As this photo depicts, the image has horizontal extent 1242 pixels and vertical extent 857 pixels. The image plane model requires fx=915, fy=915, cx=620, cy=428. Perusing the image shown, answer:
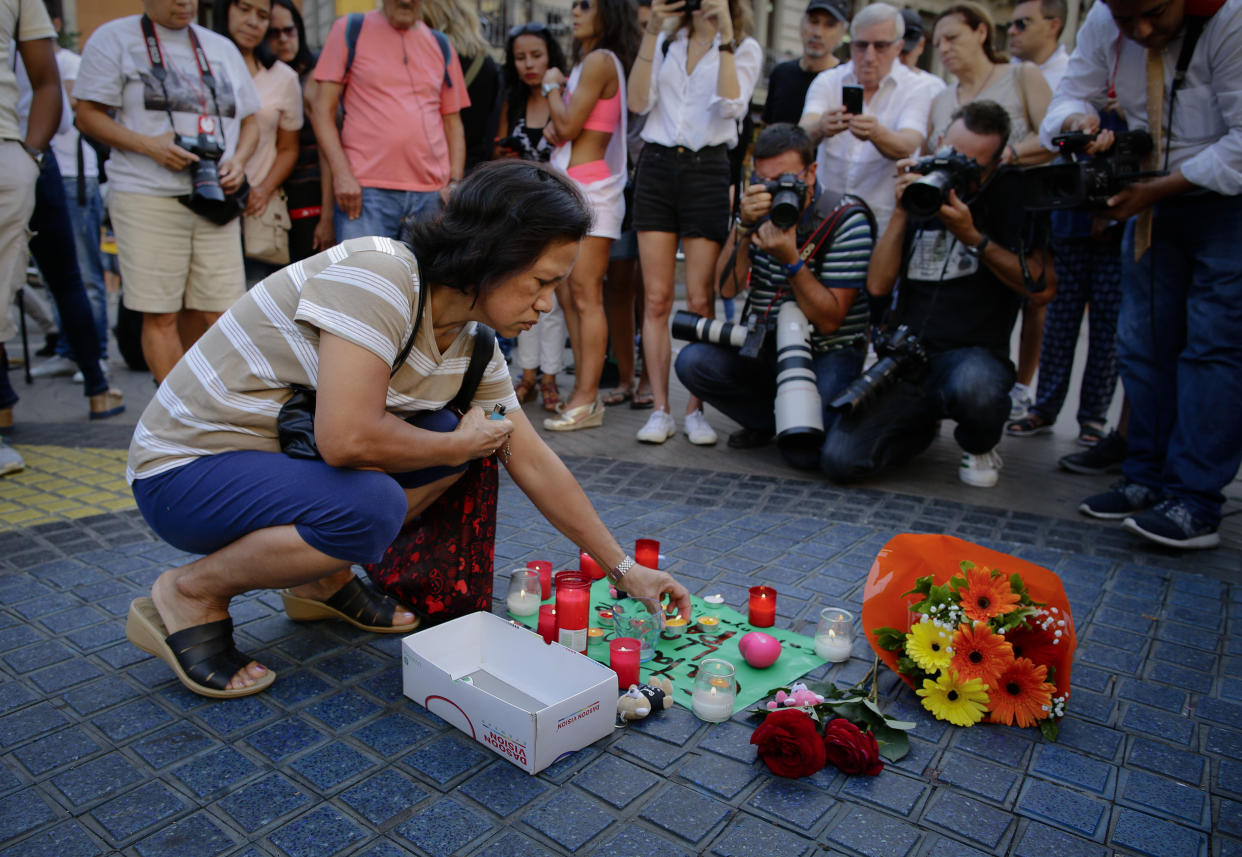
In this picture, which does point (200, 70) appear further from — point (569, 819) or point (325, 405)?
point (569, 819)

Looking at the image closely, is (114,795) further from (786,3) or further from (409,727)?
(786,3)

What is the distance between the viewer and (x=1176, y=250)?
346 cm

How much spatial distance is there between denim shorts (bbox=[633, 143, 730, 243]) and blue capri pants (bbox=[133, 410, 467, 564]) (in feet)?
9.39

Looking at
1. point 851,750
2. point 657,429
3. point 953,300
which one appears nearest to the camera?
point 851,750

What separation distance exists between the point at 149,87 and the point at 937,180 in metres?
3.40

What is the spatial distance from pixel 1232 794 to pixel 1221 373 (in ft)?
6.08

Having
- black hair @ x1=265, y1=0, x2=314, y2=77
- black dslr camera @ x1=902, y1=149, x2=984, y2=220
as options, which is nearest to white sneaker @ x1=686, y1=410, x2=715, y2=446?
black dslr camera @ x1=902, y1=149, x2=984, y2=220

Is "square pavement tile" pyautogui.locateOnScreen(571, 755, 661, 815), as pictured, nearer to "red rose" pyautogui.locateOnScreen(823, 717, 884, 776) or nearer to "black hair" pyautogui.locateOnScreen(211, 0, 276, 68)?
"red rose" pyautogui.locateOnScreen(823, 717, 884, 776)

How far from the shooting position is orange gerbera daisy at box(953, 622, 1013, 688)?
2.13 meters

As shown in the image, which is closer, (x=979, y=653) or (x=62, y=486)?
(x=979, y=653)

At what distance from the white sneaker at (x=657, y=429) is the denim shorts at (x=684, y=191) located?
3.05 ft

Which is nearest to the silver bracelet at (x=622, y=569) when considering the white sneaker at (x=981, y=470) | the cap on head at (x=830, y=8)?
the white sneaker at (x=981, y=470)

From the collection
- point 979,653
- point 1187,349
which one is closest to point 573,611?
point 979,653

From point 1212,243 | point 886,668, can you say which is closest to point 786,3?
point 1212,243
